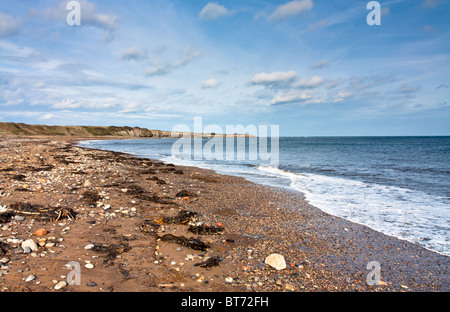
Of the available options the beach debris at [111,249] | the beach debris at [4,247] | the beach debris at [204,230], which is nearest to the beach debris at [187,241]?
the beach debris at [204,230]

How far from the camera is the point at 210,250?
6.71m

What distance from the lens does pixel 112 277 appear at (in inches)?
198

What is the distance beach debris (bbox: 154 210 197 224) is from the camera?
8.64m

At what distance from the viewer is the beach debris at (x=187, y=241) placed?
22.2 ft

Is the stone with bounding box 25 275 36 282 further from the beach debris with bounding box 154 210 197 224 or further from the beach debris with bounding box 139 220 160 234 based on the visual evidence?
the beach debris with bounding box 154 210 197 224

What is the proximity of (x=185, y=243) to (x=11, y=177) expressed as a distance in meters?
11.6

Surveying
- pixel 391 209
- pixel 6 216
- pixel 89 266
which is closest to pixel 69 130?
pixel 6 216

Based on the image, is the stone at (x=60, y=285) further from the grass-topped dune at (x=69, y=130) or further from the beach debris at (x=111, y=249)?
the grass-topped dune at (x=69, y=130)

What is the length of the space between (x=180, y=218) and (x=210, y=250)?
2.58 meters

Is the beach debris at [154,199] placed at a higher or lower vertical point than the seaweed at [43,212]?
lower

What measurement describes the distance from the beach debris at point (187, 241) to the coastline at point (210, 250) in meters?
0.12

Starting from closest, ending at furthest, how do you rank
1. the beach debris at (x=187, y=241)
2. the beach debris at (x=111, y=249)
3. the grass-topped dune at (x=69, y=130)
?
1. the beach debris at (x=111, y=249)
2. the beach debris at (x=187, y=241)
3. the grass-topped dune at (x=69, y=130)

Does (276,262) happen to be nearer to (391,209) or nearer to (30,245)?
(30,245)
